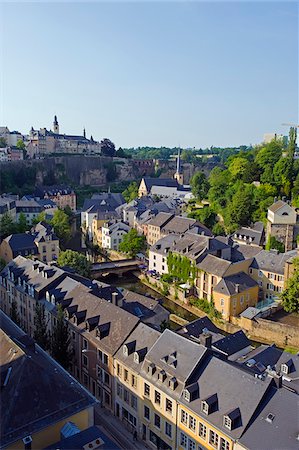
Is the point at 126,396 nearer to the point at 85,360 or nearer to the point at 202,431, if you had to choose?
the point at 85,360

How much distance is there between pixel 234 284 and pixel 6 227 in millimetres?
30804

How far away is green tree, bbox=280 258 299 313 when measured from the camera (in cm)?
3322

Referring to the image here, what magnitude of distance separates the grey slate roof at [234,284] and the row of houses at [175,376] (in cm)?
911

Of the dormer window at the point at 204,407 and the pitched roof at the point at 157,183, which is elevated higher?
the pitched roof at the point at 157,183

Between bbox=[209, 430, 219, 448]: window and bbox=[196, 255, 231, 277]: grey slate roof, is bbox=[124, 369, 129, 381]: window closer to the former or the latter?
bbox=[209, 430, 219, 448]: window

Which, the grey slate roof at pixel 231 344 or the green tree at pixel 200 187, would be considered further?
the green tree at pixel 200 187

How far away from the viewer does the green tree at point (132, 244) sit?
175 feet

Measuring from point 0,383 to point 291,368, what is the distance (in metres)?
15.1

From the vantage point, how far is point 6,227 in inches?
1984

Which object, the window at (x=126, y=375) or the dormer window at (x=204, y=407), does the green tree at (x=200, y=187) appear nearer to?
the window at (x=126, y=375)

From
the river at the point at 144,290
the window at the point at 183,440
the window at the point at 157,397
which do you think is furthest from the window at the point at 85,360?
the river at the point at 144,290

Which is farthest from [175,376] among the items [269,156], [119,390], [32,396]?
[269,156]

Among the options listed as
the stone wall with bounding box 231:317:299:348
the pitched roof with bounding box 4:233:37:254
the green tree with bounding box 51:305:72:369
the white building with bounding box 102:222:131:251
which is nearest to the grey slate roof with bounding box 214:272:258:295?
the stone wall with bounding box 231:317:299:348

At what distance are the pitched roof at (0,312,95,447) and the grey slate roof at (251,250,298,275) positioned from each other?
85.9ft
